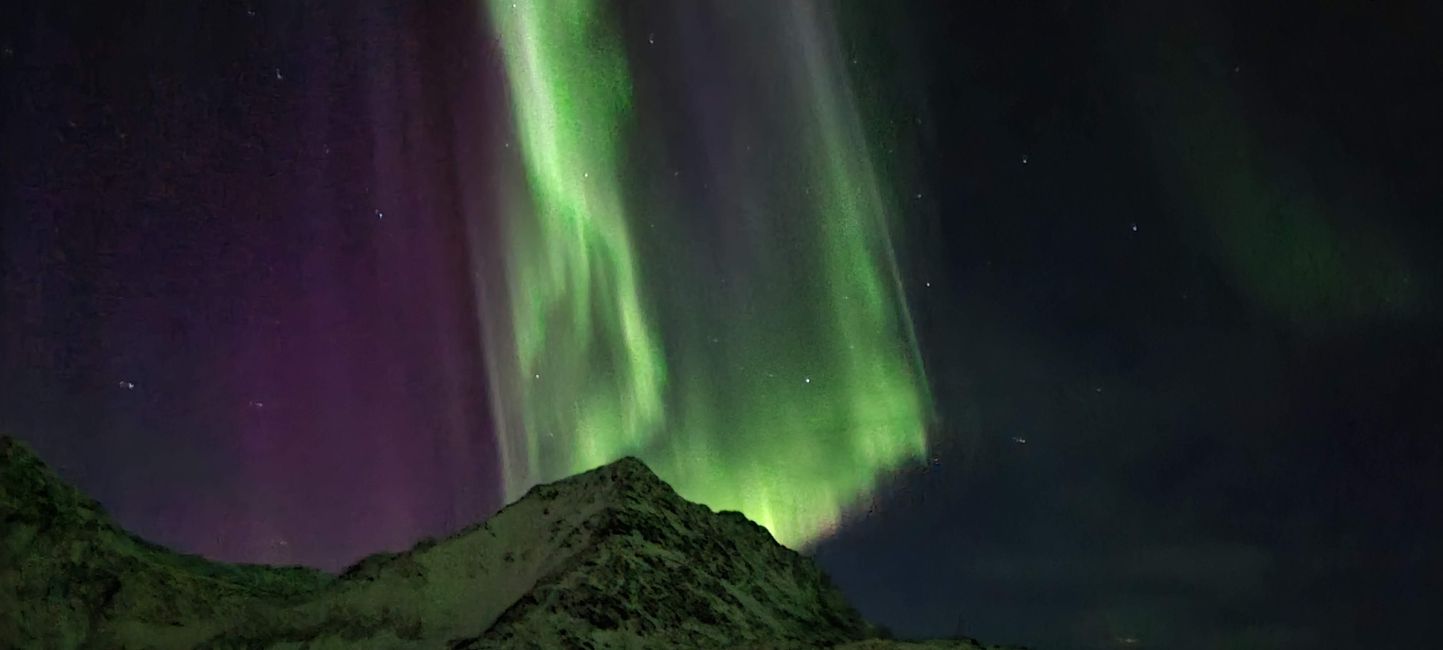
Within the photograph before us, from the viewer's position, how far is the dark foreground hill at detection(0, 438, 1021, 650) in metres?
18.1

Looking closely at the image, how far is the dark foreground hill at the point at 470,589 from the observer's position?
1806 cm

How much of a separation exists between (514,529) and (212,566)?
753 centimetres

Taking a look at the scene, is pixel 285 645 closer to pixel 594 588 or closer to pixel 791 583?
pixel 594 588

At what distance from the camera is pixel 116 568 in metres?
19.8

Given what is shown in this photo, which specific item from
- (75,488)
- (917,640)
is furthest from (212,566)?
(917,640)

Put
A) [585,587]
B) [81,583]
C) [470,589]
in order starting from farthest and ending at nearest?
[470,589] → [81,583] → [585,587]

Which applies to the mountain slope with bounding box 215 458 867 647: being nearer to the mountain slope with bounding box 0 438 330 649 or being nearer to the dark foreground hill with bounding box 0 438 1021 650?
the dark foreground hill with bounding box 0 438 1021 650

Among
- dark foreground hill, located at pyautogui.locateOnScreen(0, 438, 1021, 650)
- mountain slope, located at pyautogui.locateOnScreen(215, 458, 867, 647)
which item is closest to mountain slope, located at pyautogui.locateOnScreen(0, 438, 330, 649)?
dark foreground hill, located at pyautogui.locateOnScreen(0, 438, 1021, 650)

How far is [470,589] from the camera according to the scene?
805 inches

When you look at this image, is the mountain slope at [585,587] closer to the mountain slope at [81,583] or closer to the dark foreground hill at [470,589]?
the dark foreground hill at [470,589]

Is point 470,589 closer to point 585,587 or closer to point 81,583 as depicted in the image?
point 585,587

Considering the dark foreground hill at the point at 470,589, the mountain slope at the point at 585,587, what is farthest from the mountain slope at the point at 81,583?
the mountain slope at the point at 585,587

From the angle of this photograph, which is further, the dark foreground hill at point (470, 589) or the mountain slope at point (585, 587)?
the dark foreground hill at point (470, 589)

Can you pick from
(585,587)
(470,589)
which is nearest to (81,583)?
(470,589)
